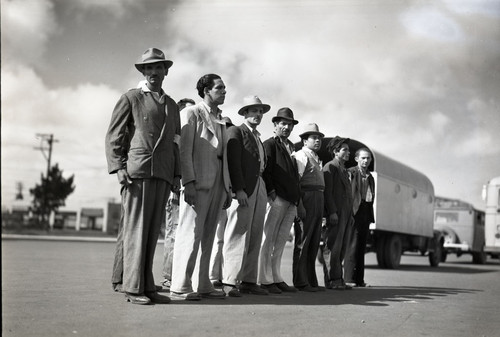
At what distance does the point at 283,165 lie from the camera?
8383 millimetres

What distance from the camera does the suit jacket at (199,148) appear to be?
22.3 feet

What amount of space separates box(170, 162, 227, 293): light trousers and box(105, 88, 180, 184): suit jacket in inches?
23.9

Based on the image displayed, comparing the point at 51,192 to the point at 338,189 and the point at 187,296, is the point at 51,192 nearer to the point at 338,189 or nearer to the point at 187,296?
the point at 338,189

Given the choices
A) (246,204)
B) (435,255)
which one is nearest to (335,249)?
(246,204)

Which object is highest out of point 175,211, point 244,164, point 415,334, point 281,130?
point 281,130

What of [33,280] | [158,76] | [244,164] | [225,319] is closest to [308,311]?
[225,319]

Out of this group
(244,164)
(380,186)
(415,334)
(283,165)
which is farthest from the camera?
(380,186)

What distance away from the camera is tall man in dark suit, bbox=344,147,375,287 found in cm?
1053

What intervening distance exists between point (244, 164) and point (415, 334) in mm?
3129

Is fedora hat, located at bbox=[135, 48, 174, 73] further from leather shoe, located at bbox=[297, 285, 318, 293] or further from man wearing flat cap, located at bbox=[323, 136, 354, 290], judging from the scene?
man wearing flat cap, located at bbox=[323, 136, 354, 290]

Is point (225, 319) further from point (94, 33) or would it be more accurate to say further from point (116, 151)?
point (94, 33)

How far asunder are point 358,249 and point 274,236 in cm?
260

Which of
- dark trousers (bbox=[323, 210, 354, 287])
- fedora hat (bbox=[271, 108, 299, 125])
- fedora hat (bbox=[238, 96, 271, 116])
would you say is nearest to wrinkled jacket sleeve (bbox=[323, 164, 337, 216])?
dark trousers (bbox=[323, 210, 354, 287])

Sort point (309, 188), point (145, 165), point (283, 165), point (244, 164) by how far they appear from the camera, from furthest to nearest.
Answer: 1. point (309, 188)
2. point (283, 165)
3. point (244, 164)
4. point (145, 165)
